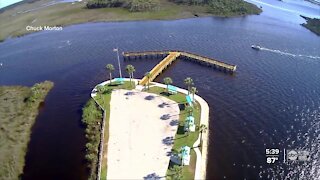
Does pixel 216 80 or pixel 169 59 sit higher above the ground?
pixel 169 59

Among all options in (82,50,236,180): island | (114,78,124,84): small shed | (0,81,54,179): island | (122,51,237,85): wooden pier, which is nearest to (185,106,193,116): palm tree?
(82,50,236,180): island

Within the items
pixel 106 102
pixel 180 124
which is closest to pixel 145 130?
pixel 180 124

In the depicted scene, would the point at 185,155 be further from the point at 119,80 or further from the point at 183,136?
the point at 119,80

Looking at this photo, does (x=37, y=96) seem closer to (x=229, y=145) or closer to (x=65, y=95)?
(x=65, y=95)

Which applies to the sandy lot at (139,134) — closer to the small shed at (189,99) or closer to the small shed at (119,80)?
the small shed at (189,99)

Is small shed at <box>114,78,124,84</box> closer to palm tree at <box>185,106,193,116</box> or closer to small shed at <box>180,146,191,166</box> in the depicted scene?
palm tree at <box>185,106,193,116</box>

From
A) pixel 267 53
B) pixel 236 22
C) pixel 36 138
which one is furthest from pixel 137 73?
pixel 236 22
